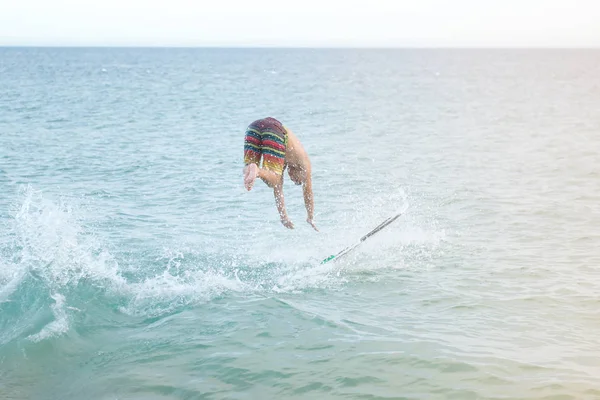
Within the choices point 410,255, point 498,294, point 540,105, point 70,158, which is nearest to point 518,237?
point 410,255

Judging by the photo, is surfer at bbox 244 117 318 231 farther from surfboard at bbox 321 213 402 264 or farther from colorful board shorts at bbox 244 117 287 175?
surfboard at bbox 321 213 402 264

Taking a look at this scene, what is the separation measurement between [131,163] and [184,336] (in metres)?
13.9

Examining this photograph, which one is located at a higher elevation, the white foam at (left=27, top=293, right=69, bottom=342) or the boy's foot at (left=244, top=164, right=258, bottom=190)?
the boy's foot at (left=244, top=164, right=258, bottom=190)

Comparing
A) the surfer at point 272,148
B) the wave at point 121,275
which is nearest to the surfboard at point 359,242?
the wave at point 121,275

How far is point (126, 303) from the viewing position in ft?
29.8

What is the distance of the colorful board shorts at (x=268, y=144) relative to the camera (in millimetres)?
8633

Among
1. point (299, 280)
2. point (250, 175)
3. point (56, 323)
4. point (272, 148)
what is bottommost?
point (56, 323)

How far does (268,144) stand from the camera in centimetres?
863

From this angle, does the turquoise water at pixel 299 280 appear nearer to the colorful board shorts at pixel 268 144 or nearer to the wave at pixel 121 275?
the wave at pixel 121 275

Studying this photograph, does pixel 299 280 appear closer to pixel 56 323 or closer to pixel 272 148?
pixel 272 148

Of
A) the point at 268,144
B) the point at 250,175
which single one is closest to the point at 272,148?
the point at 268,144

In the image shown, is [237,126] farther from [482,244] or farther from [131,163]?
[482,244]

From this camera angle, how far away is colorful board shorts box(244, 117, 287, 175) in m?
8.63

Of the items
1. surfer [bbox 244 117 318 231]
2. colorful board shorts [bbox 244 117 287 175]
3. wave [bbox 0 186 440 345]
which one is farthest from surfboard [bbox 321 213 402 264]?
colorful board shorts [bbox 244 117 287 175]
